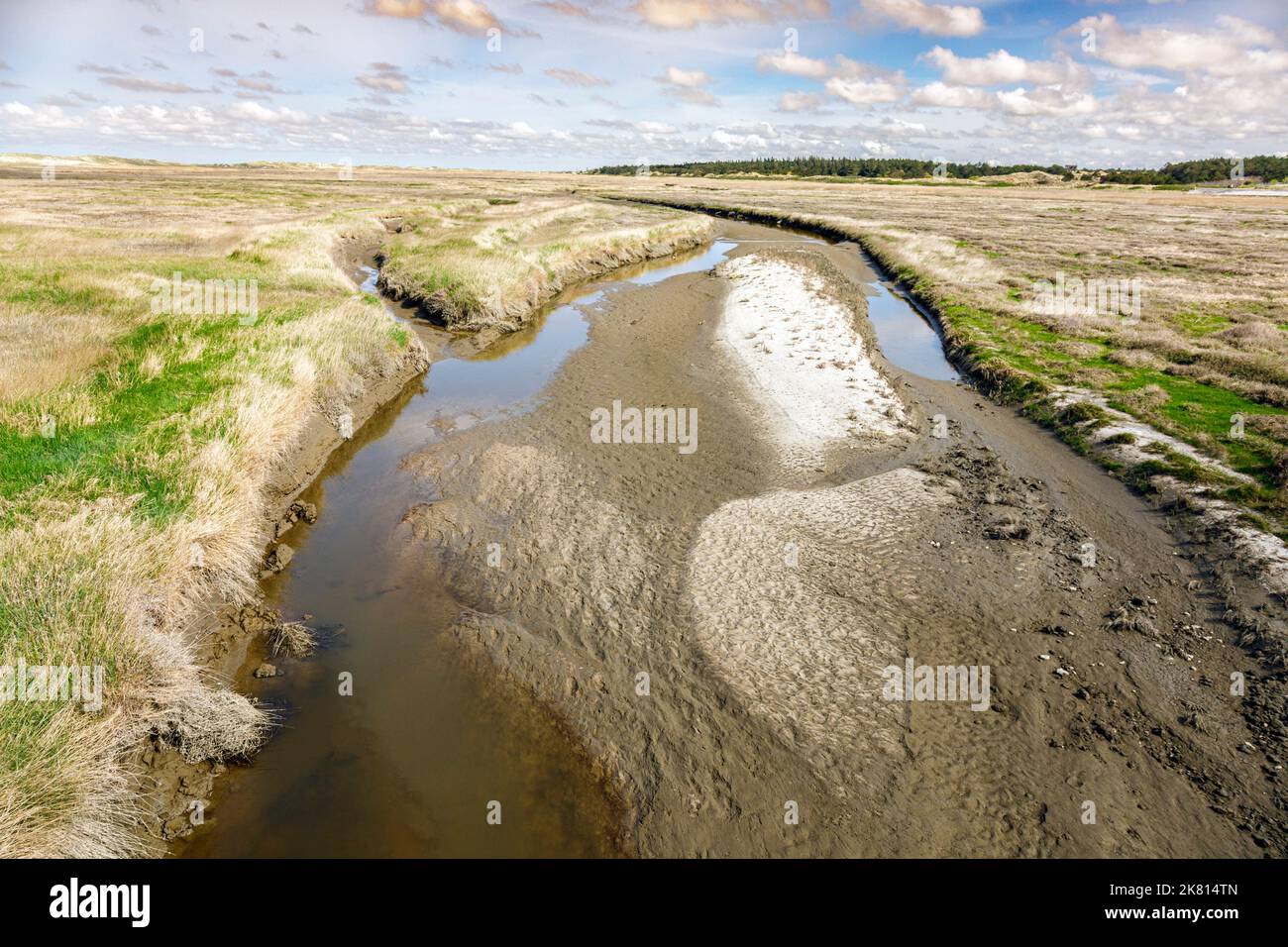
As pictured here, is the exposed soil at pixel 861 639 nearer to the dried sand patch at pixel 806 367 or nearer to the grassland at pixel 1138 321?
the dried sand patch at pixel 806 367

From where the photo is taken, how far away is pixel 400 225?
64.1 m

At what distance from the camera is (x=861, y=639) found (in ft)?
36.0

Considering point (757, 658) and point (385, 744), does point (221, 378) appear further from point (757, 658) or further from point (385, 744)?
point (757, 658)

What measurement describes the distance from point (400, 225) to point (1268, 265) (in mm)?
73670

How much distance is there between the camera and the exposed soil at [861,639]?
809cm

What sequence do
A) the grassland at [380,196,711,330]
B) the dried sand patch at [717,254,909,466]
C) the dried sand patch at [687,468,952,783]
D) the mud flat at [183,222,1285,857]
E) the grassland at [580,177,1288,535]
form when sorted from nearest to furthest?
the mud flat at [183,222,1285,857] → the dried sand patch at [687,468,952,783] → the grassland at [580,177,1288,535] → the dried sand patch at [717,254,909,466] → the grassland at [380,196,711,330]

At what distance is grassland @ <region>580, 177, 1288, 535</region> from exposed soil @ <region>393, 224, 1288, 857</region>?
3943 millimetres

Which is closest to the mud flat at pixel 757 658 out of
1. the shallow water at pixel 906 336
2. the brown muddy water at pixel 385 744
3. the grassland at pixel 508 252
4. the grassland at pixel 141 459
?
the brown muddy water at pixel 385 744

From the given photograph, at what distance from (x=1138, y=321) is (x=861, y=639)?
30.0m

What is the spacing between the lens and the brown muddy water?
776cm

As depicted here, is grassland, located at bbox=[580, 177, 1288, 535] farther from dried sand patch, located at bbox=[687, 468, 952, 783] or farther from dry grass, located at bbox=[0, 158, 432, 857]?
dry grass, located at bbox=[0, 158, 432, 857]

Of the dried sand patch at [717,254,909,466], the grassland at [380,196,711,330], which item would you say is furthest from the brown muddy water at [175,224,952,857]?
the grassland at [380,196,711,330]
